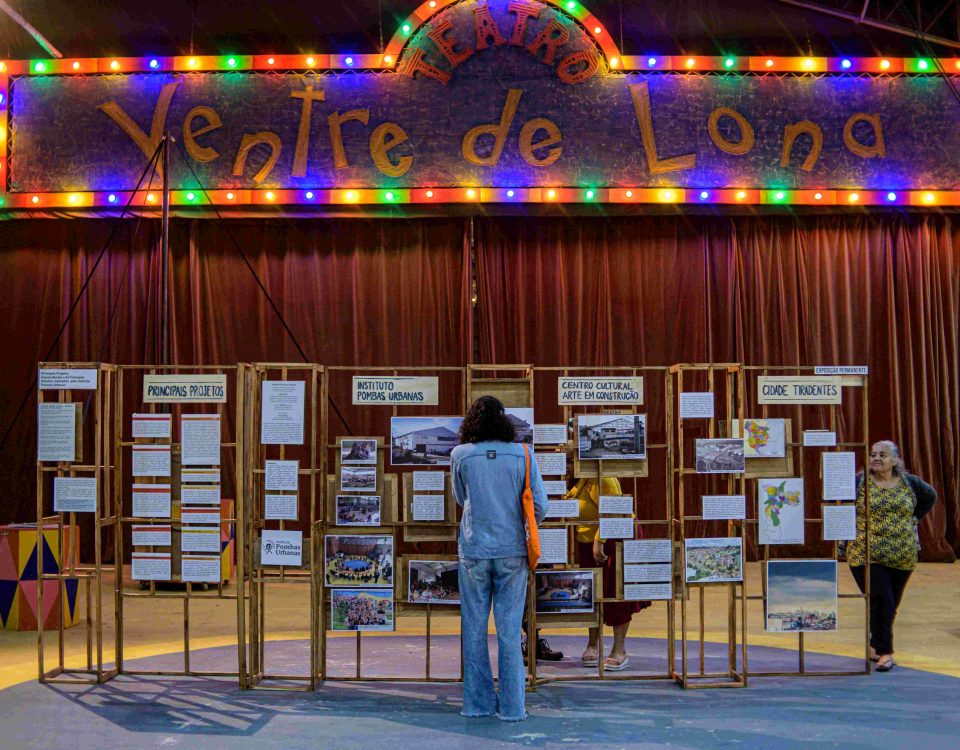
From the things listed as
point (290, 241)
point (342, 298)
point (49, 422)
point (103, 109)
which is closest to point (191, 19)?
point (103, 109)

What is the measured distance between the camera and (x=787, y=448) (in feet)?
19.0

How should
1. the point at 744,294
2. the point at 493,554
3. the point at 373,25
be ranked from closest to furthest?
1. the point at 493,554
2. the point at 744,294
3. the point at 373,25

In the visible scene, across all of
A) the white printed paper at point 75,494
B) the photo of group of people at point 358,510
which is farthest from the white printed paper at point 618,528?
the white printed paper at point 75,494

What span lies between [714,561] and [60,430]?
361cm

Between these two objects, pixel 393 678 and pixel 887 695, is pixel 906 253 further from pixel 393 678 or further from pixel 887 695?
pixel 393 678

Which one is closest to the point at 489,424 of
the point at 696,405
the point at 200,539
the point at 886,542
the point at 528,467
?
the point at 528,467

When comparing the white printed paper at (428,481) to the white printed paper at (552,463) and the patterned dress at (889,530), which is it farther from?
the patterned dress at (889,530)

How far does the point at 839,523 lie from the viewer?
19.1 feet

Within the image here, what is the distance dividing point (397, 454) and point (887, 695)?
2.74 m

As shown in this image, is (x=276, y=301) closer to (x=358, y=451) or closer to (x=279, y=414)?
(x=279, y=414)

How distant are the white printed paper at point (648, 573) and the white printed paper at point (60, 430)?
3050 mm

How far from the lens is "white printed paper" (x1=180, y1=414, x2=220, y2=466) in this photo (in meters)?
5.70

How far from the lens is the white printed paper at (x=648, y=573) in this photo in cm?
561

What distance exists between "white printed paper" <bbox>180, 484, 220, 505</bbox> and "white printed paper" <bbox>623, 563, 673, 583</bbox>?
7.32 ft
